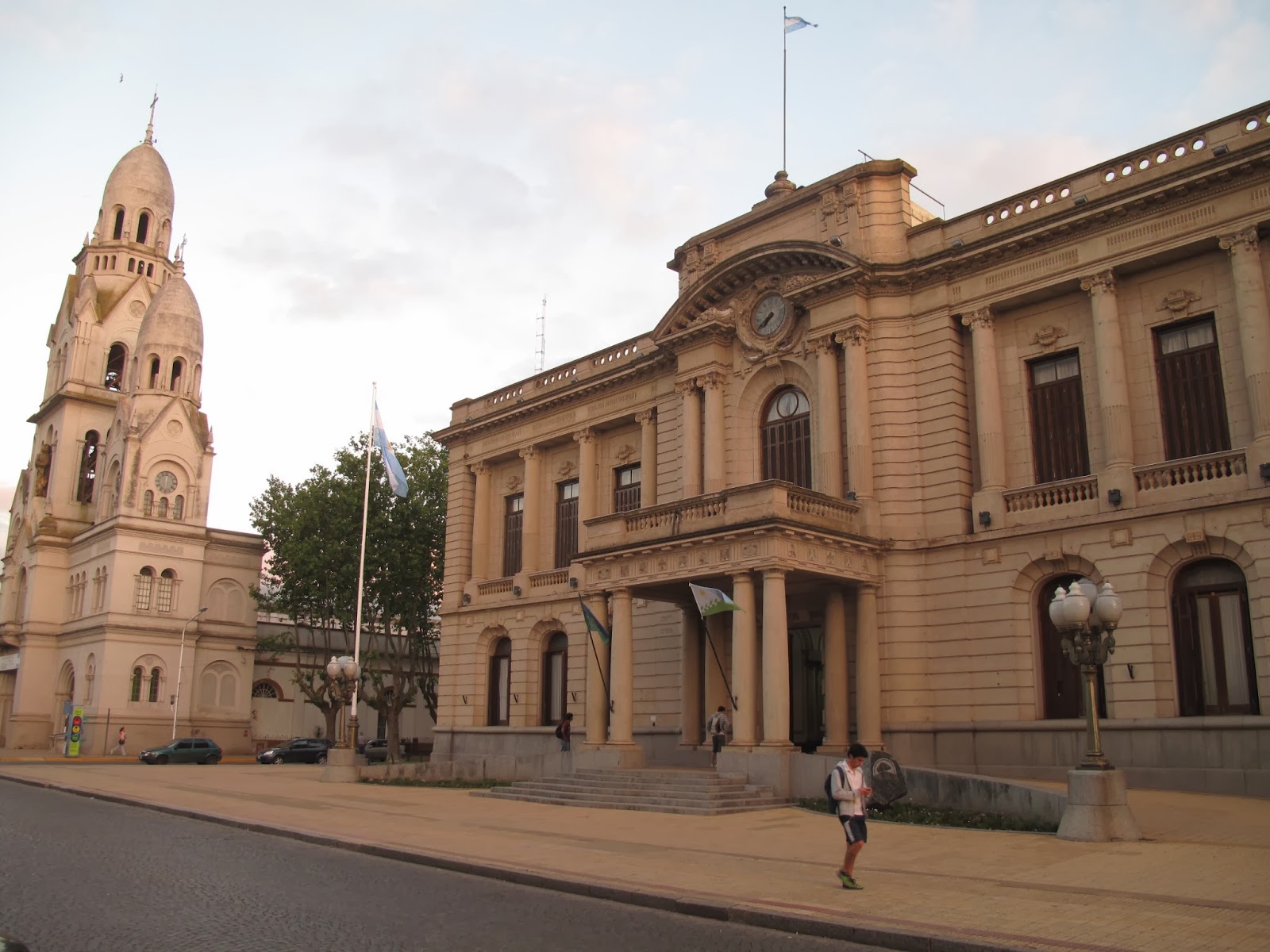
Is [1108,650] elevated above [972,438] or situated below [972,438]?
below

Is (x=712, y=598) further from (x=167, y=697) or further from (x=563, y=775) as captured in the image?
(x=167, y=697)

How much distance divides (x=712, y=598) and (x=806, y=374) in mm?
8726

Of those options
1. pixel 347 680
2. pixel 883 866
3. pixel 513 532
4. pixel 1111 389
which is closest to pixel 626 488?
pixel 513 532

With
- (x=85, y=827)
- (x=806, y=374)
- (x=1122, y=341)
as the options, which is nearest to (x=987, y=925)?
(x=85, y=827)

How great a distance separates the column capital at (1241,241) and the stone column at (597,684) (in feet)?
57.0

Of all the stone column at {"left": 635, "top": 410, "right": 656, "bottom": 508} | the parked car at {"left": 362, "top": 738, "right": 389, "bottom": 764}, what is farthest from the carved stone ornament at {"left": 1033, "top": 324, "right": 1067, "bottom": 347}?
the parked car at {"left": 362, "top": 738, "right": 389, "bottom": 764}

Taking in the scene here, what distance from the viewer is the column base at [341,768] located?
33188 mm

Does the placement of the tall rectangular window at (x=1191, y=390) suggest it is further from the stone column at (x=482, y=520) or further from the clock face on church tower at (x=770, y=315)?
the stone column at (x=482, y=520)

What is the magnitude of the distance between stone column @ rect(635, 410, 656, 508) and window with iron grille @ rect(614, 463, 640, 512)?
2.14 ft

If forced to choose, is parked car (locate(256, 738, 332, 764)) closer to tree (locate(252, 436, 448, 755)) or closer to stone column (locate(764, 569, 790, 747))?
tree (locate(252, 436, 448, 755))

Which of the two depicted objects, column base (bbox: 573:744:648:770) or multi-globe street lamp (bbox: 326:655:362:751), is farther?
multi-globe street lamp (bbox: 326:655:362:751)

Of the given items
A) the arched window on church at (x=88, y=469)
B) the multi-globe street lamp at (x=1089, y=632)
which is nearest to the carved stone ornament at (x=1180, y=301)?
the multi-globe street lamp at (x=1089, y=632)

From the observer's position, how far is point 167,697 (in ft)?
196

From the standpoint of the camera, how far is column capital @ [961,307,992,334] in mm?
27906
